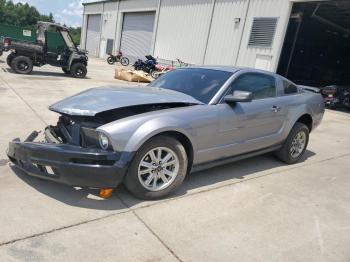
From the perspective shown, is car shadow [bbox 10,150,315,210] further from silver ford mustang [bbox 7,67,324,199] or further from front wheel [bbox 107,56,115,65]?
front wheel [bbox 107,56,115,65]

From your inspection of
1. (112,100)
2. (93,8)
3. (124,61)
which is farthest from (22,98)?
(93,8)

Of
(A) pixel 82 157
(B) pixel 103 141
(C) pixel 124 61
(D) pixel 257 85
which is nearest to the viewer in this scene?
(A) pixel 82 157

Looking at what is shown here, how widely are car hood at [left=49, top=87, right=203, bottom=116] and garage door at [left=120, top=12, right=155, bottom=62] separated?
74.1ft

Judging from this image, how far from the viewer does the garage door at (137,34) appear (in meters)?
26.7

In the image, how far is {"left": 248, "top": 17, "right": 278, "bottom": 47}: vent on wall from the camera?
1566 cm

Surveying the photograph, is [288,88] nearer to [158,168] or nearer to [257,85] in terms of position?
[257,85]

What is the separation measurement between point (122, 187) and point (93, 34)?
37.2 meters

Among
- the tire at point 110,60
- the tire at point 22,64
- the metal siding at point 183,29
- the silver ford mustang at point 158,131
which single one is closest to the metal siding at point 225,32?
the metal siding at point 183,29

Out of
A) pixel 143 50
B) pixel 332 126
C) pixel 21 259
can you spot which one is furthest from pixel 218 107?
pixel 143 50

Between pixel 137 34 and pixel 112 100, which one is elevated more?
pixel 137 34

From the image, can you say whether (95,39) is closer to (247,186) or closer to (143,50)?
(143,50)

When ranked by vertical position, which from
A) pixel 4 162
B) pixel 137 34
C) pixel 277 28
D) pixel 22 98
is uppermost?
pixel 277 28

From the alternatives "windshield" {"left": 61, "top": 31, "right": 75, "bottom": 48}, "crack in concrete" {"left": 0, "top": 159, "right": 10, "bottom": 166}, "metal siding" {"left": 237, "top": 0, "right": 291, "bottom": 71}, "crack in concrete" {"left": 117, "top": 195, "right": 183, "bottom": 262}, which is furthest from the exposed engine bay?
"metal siding" {"left": 237, "top": 0, "right": 291, "bottom": 71}

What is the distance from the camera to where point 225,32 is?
1819 centimetres
